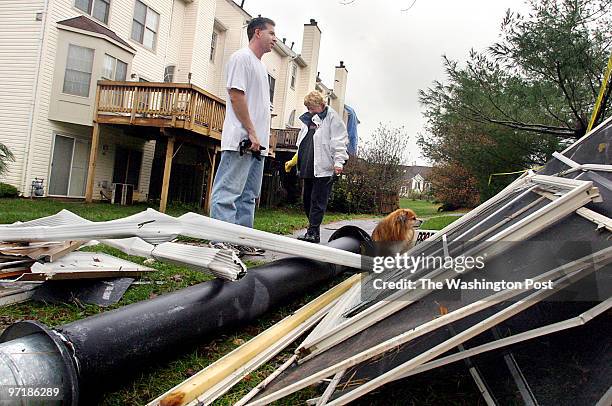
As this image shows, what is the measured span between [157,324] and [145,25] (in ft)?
56.6

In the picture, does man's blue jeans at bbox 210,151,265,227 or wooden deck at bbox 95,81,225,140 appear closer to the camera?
man's blue jeans at bbox 210,151,265,227

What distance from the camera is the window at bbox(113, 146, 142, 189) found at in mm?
15953

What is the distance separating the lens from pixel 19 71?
44.0 feet

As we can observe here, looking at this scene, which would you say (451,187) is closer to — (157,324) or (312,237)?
(312,237)

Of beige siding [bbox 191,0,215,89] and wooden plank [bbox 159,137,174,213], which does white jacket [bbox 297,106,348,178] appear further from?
beige siding [bbox 191,0,215,89]

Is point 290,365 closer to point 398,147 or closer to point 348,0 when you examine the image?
point 348,0

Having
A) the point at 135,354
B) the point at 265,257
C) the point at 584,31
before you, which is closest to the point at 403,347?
the point at 135,354

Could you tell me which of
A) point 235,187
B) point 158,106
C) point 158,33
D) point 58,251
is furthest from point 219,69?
point 58,251

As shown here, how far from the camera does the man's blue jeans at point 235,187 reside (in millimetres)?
3729

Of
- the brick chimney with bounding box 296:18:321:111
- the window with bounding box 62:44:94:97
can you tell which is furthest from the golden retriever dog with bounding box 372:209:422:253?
the brick chimney with bounding box 296:18:321:111

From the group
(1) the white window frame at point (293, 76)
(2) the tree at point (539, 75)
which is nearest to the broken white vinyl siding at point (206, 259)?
(2) the tree at point (539, 75)

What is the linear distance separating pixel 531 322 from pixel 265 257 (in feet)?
9.15

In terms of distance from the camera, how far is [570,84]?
21.4 ft

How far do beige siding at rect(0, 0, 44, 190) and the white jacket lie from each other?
37.2 ft
